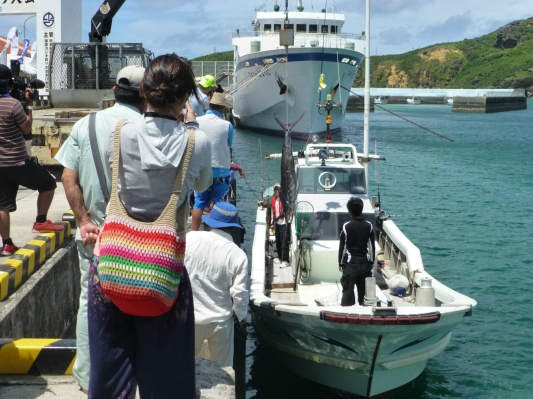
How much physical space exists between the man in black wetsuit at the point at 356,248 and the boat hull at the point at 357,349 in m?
0.63

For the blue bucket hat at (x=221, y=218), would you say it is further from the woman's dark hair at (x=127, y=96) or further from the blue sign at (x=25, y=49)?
the blue sign at (x=25, y=49)

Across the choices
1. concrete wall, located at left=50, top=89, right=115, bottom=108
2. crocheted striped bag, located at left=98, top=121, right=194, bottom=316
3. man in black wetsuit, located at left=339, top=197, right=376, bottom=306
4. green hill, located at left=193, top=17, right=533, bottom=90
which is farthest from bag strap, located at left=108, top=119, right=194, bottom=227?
green hill, located at left=193, top=17, right=533, bottom=90

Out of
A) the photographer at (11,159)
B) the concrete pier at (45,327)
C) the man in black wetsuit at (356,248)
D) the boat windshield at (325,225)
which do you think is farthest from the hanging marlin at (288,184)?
the photographer at (11,159)

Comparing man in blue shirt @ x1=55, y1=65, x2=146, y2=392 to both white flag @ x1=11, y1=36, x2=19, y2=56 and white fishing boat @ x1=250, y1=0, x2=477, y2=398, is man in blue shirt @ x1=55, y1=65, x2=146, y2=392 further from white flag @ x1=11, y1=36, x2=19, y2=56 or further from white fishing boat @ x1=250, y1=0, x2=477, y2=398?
white flag @ x1=11, y1=36, x2=19, y2=56

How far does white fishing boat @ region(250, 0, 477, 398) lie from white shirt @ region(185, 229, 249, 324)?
9.24ft

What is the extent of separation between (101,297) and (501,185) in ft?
91.2

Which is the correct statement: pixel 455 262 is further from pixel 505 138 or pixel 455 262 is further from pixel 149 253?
pixel 505 138

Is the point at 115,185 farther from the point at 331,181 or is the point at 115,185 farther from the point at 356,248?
the point at 331,181

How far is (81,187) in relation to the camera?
4.28 m

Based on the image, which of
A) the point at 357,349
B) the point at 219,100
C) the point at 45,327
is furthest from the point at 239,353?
the point at 219,100

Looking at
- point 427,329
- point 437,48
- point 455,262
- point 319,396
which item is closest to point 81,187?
point 427,329

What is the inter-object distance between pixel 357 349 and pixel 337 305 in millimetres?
790

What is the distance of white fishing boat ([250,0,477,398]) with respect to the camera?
801cm

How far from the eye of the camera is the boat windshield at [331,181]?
11297 millimetres
